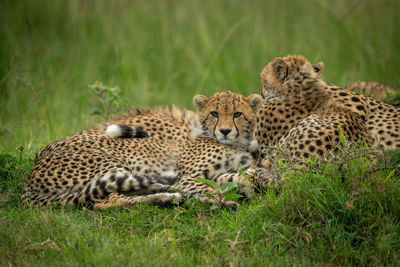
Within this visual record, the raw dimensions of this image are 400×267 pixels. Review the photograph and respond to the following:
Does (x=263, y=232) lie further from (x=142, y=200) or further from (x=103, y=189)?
(x=103, y=189)

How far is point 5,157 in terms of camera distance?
4289 millimetres

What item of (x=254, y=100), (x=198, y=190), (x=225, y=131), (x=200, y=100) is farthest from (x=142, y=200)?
(x=254, y=100)

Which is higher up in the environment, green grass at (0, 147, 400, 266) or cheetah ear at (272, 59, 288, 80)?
cheetah ear at (272, 59, 288, 80)

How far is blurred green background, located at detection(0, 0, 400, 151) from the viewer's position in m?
6.77

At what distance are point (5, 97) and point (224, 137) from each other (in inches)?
150

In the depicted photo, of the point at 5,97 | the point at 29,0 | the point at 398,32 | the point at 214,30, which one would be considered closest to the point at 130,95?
the point at 5,97

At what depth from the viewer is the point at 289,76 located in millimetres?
4402

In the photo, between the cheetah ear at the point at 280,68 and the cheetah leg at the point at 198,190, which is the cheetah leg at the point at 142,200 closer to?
the cheetah leg at the point at 198,190

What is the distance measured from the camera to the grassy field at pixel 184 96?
2.80m

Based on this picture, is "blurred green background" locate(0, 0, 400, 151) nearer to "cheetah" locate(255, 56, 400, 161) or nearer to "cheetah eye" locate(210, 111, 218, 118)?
"cheetah eye" locate(210, 111, 218, 118)

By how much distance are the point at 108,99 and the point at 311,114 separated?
233cm

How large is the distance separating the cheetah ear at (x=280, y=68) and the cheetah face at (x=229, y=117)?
276 millimetres

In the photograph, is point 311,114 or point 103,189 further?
point 311,114

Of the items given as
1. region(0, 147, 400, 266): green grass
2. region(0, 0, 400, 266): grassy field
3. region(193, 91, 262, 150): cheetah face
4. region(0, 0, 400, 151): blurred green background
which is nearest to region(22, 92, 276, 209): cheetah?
region(193, 91, 262, 150): cheetah face
